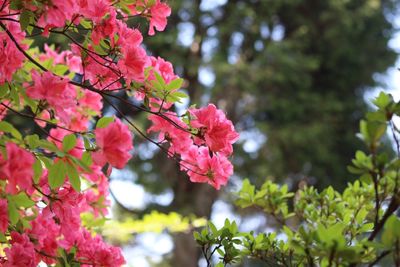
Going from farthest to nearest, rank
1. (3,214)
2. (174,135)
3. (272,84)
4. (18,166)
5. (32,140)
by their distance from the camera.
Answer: (272,84) < (174,135) < (3,214) < (32,140) < (18,166)

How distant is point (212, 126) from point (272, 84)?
544 cm

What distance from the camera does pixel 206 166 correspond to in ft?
3.67

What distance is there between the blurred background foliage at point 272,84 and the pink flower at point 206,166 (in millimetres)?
4176

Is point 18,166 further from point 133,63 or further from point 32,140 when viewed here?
point 133,63

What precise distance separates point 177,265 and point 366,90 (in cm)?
363

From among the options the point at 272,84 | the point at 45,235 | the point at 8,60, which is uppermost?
the point at 272,84

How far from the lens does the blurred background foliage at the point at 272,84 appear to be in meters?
5.74

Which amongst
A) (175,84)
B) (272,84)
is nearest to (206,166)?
(175,84)

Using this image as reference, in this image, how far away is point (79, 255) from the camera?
1202mm

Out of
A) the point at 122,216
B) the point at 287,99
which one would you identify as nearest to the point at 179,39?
the point at 287,99

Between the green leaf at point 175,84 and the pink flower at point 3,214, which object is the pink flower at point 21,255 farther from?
A: the green leaf at point 175,84

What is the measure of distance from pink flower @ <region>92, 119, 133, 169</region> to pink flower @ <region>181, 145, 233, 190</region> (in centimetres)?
→ 30

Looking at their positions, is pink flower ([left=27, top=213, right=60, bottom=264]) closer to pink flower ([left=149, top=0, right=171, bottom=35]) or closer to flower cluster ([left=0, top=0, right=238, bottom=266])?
flower cluster ([left=0, top=0, right=238, bottom=266])

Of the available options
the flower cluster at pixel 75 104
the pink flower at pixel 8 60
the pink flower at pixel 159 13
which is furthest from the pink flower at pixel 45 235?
the pink flower at pixel 159 13
